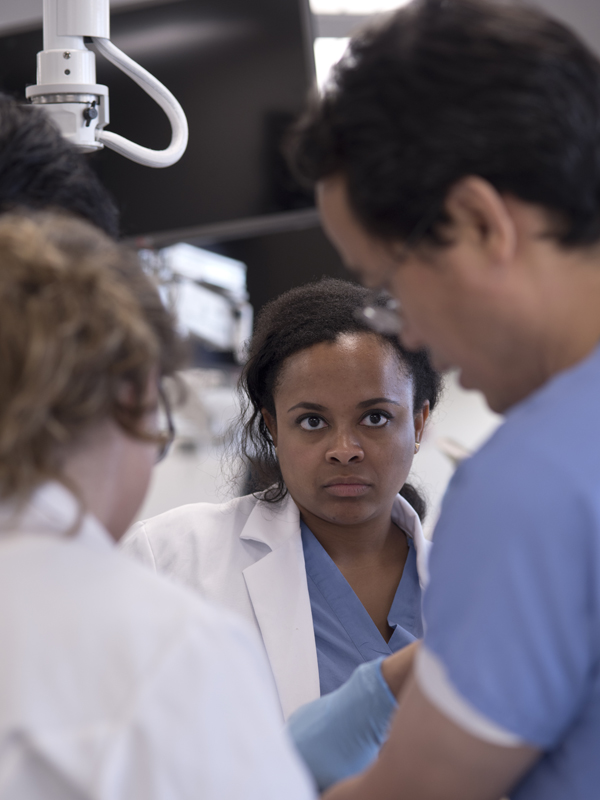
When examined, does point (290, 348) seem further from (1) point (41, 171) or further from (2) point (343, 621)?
(1) point (41, 171)

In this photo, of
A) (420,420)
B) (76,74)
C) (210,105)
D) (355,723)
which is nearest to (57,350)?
(355,723)

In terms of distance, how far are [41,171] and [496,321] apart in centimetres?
58

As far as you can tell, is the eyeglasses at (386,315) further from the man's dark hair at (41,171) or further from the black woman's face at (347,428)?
the black woman's face at (347,428)

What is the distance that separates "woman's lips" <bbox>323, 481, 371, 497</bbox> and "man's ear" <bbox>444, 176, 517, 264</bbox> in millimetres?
801

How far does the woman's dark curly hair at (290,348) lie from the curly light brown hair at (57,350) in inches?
32.8

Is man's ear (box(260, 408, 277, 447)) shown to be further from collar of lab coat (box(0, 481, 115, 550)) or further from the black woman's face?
collar of lab coat (box(0, 481, 115, 550))

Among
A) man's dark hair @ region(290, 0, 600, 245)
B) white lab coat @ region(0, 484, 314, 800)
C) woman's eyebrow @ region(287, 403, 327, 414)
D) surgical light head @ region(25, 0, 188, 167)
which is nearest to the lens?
white lab coat @ region(0, 484, 314, 800)

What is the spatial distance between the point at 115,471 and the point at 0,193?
1.43ft

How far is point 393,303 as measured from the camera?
38.4 inches

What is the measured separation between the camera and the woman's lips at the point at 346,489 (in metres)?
1.49

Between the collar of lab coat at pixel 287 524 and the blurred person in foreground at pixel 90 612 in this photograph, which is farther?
the collar of lab coat at pixel 287 524

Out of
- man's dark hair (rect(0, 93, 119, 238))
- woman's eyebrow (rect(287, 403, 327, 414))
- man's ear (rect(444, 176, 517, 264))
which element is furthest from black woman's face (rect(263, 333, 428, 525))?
man's ear (rect(444, 176, 517, 264))

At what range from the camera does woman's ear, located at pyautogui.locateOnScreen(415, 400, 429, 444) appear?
5.32ft

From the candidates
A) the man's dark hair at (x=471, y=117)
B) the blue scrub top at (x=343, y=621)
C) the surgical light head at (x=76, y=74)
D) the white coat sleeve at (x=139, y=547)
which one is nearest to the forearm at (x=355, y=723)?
the blue scrub top at (x=343, y=621)
